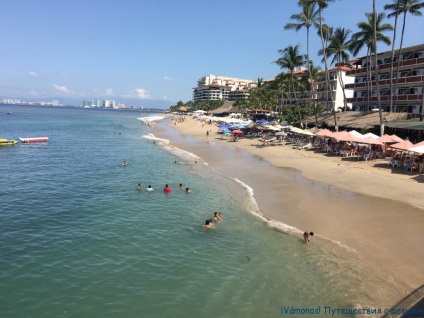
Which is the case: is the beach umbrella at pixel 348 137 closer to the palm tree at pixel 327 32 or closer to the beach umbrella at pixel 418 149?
the beach umbrella at pixel 418 149

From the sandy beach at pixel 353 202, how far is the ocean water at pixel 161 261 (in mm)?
901

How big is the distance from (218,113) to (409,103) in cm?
7995

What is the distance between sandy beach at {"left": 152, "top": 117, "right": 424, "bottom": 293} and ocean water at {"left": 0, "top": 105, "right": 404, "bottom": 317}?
90 centimetres

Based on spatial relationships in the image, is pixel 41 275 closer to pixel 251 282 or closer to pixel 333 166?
pixel 251 282

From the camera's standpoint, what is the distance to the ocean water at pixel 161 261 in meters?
9.27

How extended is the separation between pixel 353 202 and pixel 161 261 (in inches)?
449

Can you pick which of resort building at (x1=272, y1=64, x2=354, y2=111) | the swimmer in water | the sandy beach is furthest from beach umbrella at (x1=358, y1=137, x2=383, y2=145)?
resort building at (x1=272, y1=64, x2=354, y2=111)

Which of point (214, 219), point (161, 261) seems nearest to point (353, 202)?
point (214, 219)

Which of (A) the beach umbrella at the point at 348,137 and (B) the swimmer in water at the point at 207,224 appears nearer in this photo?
(B) the swimmer in water at the point at 207,224

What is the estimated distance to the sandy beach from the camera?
1197cm

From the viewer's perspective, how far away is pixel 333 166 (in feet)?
88.9

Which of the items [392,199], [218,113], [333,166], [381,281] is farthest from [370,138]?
[218,113]

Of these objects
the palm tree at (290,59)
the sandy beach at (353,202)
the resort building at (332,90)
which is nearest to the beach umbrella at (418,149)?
the sandy beach at (353,202)

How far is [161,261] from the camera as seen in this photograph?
11742 millimetres
